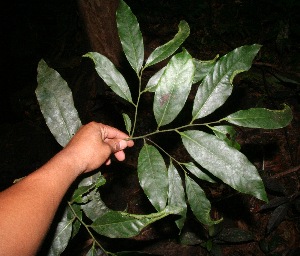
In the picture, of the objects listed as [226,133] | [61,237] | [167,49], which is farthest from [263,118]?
[61,237]

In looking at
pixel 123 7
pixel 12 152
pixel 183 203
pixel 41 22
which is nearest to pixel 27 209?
pixel 183 203

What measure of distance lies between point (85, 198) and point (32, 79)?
3265mm

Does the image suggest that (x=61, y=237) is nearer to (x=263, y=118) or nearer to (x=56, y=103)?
(x=56, y=103)

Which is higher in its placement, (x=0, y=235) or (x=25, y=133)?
(x=0, y=235)

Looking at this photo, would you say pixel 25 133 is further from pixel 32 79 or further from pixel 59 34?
pixel 59 34

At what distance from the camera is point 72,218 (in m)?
1.13

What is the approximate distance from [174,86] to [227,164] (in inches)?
12.0

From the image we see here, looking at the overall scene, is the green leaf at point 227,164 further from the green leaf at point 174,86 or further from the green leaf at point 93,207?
the green leaf at point 93,207

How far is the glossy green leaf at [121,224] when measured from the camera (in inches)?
36.6

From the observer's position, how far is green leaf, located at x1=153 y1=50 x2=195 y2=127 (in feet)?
2.87

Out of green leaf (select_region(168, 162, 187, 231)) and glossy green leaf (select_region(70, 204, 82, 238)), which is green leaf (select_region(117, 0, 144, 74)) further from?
glossy green leaf (select_region(70, 204, 82, 238))

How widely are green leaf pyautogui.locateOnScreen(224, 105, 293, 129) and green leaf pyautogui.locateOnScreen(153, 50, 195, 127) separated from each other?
19 cm

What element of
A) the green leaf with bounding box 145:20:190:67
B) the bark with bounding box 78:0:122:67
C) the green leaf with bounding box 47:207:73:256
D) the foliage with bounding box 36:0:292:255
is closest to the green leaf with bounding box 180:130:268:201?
the foliage with bounding box 36:0:292:255

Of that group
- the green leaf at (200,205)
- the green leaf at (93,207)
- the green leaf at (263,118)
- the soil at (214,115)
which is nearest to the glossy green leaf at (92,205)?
the green leaf at (93,207)
